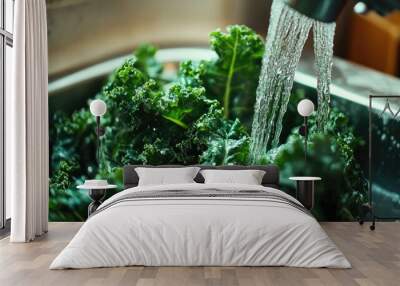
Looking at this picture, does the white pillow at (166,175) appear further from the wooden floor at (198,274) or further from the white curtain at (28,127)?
the wooden floor at (198,274)

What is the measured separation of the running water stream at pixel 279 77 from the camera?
307 inches

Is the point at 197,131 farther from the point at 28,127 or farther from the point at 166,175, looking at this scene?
the point at 28,127

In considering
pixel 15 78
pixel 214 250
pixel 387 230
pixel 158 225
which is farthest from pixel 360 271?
pixel 15 78

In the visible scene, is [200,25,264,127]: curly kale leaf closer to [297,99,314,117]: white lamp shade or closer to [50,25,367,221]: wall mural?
[50,25,367,221]: wall mural

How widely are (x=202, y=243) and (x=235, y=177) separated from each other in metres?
2.31

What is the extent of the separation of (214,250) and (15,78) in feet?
9.34

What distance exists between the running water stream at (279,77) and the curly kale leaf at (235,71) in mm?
124

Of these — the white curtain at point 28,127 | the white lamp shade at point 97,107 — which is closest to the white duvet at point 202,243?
the white curtain at point 28,127

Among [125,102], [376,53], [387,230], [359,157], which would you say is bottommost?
[387,230]

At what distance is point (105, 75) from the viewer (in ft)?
26.1

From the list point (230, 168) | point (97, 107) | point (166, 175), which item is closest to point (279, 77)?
point (230, 168)

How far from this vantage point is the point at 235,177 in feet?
22.9

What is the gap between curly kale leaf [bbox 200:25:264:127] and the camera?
309 inches

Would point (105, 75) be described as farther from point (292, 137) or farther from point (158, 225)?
point (158, 225)
